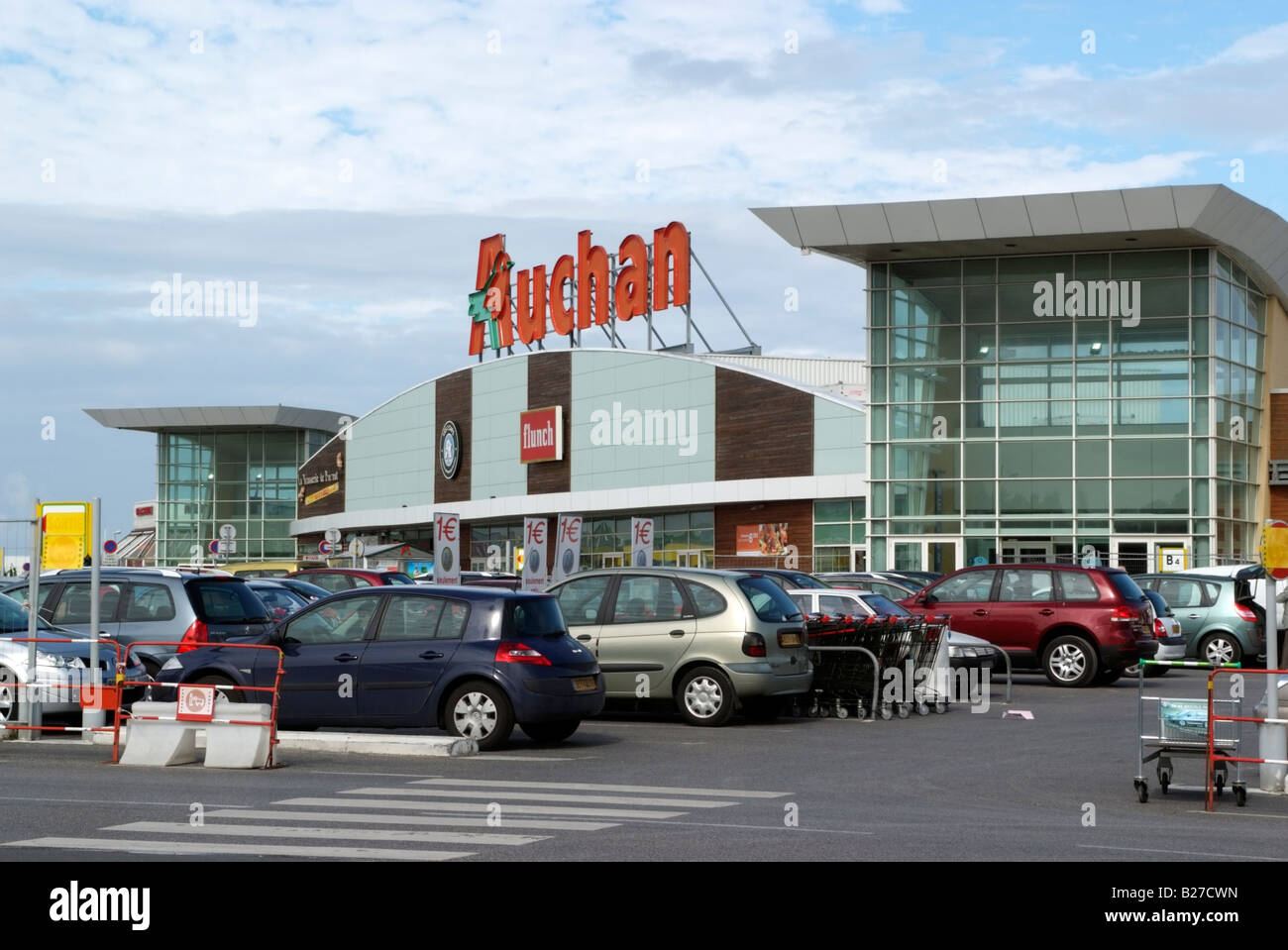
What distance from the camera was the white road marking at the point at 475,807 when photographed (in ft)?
35.0

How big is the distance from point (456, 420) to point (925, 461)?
28304mm

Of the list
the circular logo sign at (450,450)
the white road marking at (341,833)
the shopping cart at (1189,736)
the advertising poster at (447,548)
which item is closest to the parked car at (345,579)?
the advertising poster at (447,548)

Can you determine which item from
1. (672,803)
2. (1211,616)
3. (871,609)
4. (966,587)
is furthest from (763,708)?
(1211,616)

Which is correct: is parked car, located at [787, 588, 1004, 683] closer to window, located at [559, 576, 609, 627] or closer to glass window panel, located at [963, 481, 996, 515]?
window, located at [559, 576, 609, 627]

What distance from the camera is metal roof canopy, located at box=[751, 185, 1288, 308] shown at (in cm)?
4400

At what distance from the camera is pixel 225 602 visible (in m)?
18.4

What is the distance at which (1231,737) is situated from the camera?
39.5 feet

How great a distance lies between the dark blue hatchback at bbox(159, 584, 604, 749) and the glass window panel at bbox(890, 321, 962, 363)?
34.9m

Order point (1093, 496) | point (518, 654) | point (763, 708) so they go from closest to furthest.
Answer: point (518, 654)
point (763, 708)
point (1093, 496)

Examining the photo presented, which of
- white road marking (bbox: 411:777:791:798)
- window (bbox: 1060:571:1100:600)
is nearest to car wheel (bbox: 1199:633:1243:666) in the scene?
window (bbox: 1060:571:1100:600)

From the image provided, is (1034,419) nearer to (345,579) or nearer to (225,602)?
(345,579)

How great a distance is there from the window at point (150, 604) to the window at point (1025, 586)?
12.1 metres

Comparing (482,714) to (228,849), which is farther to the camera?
(482,714)

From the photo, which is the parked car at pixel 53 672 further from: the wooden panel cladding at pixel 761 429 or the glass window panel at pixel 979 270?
the wooden panel cladding at pixel 761 429
